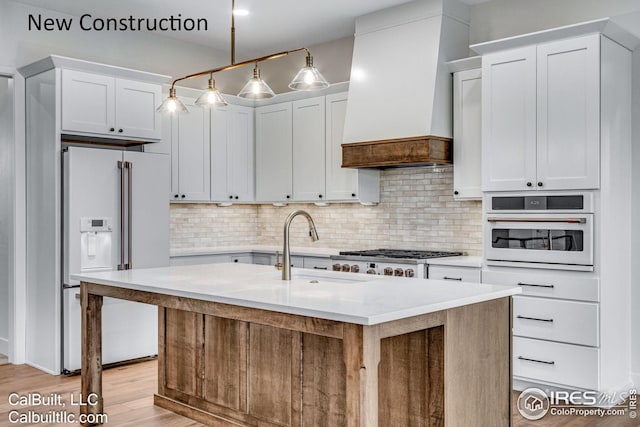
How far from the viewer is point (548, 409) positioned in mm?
4055

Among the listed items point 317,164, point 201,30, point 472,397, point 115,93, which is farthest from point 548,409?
point 201,30

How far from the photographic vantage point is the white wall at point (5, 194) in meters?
5.34

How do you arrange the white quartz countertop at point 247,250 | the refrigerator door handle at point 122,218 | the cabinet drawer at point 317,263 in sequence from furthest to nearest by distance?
1. the white quartz countertop at point 247,250
2. the cabinet drawer at point 317,263
3. the refrigerator door handle at point 122,218

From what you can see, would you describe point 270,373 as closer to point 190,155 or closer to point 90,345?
point 90,345

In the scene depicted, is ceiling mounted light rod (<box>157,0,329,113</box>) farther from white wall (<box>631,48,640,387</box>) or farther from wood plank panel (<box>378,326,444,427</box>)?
white wall (<box>631,48,640,387</box>)

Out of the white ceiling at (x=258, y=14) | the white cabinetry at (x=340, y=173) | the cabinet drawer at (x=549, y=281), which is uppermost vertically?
the white ceiling at (x=258, y=14)

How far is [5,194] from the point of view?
5801mm

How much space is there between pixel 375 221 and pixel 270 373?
295 centimetres

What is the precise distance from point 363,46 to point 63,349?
3638 millimetres

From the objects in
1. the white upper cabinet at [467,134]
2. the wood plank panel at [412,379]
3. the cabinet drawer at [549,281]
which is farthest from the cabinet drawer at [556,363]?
the wood plank panel at [412,379]

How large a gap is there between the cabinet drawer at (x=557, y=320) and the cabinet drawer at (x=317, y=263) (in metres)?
1.84

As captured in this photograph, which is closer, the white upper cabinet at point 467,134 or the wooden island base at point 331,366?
the wooden island base at point 331,366

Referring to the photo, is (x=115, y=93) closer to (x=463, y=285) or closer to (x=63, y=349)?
(x=63, y=349)

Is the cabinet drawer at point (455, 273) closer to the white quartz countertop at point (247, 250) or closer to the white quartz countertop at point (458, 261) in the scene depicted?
the white quartz countertop at point (458, 261)
